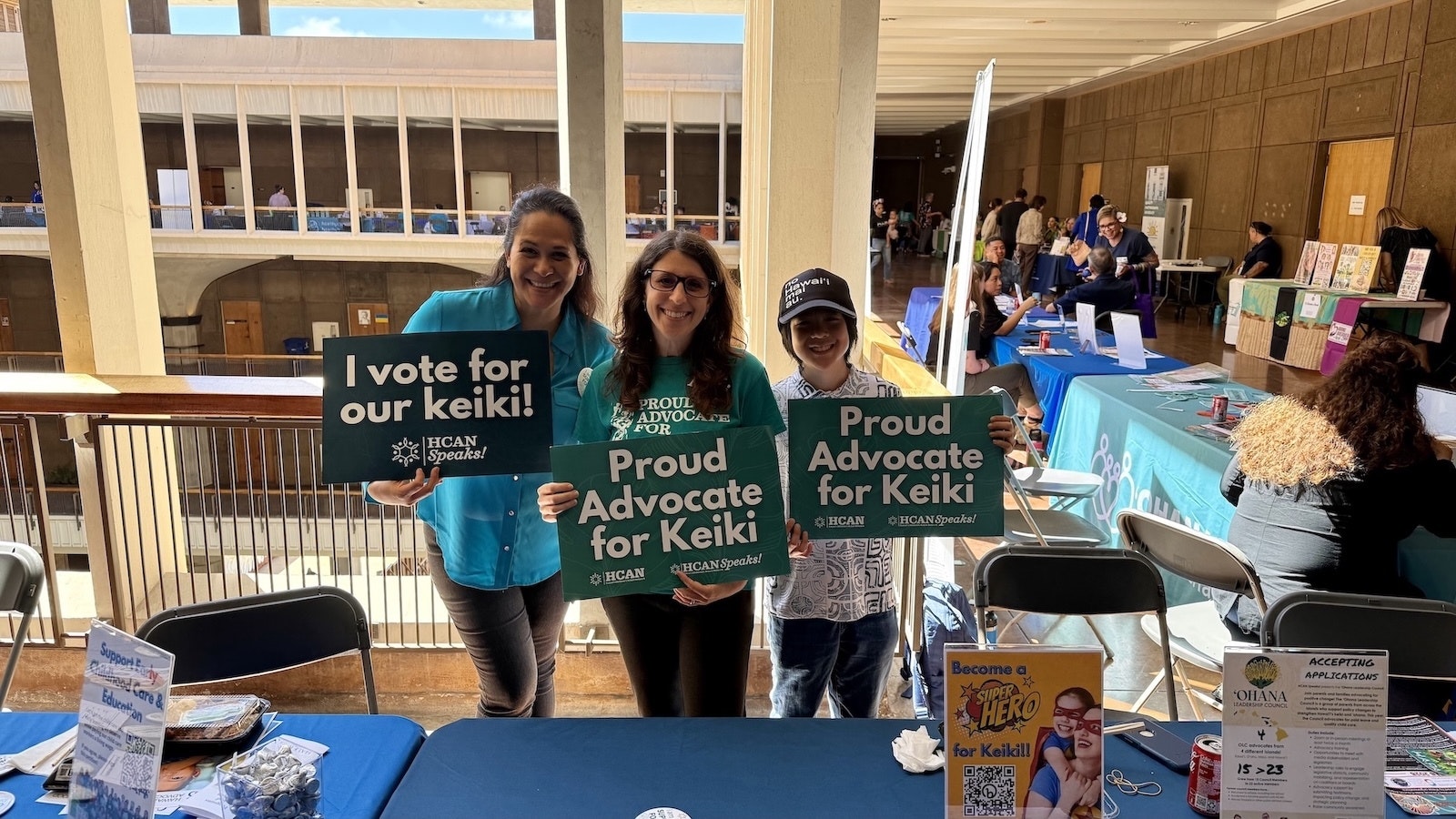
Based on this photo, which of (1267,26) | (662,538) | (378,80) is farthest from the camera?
(378,80)

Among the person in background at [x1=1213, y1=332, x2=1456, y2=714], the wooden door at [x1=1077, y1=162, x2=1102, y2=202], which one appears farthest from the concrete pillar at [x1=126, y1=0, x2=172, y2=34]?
the person in background at [x1=1213, y1=332, x2=1456, y2=714]

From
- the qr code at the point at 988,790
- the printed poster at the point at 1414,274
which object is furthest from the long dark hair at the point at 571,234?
the printed poster at the point at 1414,274

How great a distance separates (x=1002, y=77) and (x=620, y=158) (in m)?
14.7

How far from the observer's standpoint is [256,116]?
16828 mm

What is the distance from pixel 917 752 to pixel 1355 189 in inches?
488

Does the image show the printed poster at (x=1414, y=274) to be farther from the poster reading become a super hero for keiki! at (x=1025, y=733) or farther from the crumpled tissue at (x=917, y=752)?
the poster reading become a super hero for keiki! at (x=1025, y=733)

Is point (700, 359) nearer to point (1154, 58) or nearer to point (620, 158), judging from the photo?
point (620, 158)

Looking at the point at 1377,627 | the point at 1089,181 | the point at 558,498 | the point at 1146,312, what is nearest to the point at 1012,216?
the point at 1089,181

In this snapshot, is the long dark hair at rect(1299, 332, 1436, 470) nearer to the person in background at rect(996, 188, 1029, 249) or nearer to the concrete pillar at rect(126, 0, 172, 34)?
the person in background at rect(996, 188, 1029, 249)

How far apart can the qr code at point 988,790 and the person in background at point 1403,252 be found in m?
10.1

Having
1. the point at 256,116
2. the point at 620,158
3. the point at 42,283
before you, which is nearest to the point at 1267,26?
the point at 620,158

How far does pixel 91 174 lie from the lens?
4.03 meters

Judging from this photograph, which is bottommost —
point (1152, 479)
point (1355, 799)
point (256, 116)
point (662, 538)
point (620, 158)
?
point (1152, 479)

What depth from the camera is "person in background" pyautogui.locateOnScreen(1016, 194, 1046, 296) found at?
14195mm
